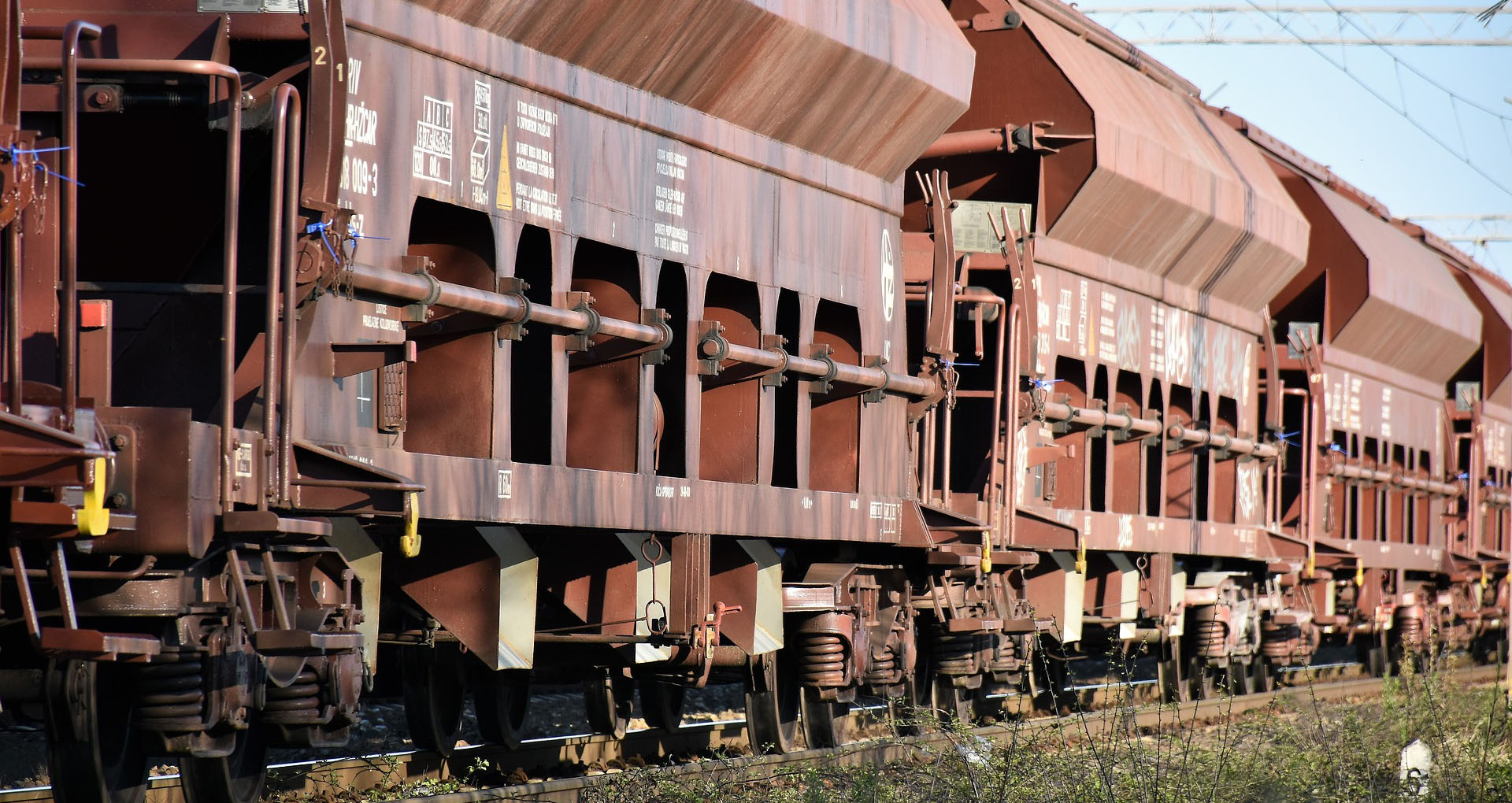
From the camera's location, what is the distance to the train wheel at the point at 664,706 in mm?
13719

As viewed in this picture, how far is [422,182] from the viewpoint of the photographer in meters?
8.55

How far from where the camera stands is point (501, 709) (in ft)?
40.5

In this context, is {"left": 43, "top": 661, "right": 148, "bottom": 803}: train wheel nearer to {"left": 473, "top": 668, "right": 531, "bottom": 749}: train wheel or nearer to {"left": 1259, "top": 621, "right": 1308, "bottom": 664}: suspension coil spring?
{"left": 473, "top": 668, "right": 531, "bottom": 749}: train wheel

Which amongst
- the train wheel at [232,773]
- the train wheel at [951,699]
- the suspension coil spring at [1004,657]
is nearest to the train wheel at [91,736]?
the train wheel at [232,773]

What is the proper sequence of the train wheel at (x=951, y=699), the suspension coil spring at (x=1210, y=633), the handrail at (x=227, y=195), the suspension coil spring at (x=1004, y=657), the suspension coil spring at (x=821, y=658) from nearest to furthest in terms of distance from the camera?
the handrail at (x=227, y=195) < the suspension coil spring at (x=821, y=658) < the train wheel at (x=951, y=699) < the suspension coil spring at (x=1004, y=657) < the suspension coil spring at (x=1210, y=633)

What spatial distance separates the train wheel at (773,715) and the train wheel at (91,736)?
5.75 m

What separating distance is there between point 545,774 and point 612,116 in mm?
4247

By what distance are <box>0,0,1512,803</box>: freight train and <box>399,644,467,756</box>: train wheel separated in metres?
0.04

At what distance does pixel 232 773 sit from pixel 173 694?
1.27 meters

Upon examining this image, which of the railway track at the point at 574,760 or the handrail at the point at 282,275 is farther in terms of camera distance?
the railway track at the point at 574,760

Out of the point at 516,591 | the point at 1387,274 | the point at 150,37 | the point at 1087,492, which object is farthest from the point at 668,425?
the point at 1387,274

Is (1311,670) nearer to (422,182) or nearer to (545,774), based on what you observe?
(545,774)

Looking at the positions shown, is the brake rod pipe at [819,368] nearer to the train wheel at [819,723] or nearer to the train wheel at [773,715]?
the train wheel at [773,715]

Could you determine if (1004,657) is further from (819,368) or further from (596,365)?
→ (596,365)
